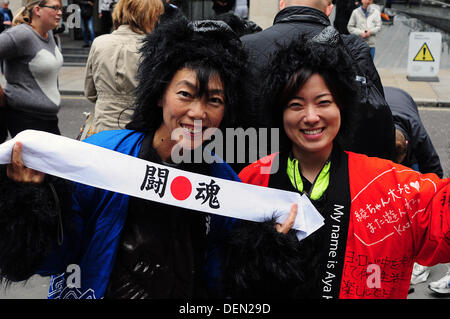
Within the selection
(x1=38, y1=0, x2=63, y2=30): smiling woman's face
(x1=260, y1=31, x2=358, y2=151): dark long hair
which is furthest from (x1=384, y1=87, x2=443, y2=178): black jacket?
(x1=38, y1=0, x2=63, y2=30): smiling woman's face

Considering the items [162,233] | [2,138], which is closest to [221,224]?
[162,233]

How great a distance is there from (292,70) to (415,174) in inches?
23.0

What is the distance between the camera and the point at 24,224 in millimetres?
1662

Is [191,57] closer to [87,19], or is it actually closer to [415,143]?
[415,143]

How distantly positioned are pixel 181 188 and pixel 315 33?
118 centimetres

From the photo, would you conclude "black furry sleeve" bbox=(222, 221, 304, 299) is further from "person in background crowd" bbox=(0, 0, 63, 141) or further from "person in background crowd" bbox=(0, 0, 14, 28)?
"person in background crowd" bbox=(0, 0, 14, 28)

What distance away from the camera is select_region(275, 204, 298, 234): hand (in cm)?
186

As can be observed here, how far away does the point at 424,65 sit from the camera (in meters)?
12.0

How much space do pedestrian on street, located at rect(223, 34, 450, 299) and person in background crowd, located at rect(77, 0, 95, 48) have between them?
13.8 metres

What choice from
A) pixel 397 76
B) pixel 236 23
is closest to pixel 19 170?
pixel 236 23

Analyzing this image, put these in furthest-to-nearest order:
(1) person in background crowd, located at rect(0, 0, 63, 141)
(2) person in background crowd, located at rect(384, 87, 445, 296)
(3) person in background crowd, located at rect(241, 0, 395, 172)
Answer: (1) person in background crowd, located at rect(0, 0, 63, 141), (2) person in background crowd, located at rect(384, 87, 445, 296), (3) person in background crowd, located at rect(241, 0, 395, 172)

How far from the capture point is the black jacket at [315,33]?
2.78 metres

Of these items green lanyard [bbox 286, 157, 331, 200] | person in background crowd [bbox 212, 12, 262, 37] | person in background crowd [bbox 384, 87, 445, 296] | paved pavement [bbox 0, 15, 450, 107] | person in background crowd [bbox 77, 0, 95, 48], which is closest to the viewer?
green lanyard [bbox 286, 157, 331, 200]
